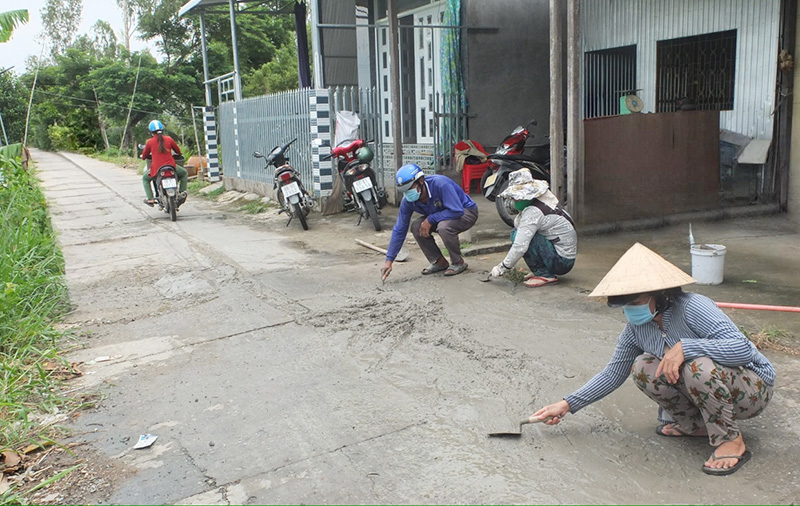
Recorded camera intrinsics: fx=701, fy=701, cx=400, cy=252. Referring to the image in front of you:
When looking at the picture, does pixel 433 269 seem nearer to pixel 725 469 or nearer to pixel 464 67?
pixel 725 469

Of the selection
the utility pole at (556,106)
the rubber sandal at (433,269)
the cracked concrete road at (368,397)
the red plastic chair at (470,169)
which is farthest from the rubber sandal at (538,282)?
the red plastic chair at (470,169)

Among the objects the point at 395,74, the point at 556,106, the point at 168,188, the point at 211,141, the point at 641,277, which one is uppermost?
the point at 395,74

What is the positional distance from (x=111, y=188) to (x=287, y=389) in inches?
625

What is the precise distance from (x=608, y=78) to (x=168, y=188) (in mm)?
7471

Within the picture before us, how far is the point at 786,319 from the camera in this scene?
15.6 ft

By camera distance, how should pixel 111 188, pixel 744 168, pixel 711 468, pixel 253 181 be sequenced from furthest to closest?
1. pixel 111 188
2. pixel 253 181
3. pixel 744 168
4. pixel 711 468

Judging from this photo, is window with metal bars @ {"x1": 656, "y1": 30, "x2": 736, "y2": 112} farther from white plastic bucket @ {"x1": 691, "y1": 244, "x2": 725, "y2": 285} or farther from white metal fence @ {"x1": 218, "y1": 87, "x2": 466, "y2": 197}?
white plastic bucket @ {"x1": 691, "y1": 244, "x2": 725, "y2": 285}

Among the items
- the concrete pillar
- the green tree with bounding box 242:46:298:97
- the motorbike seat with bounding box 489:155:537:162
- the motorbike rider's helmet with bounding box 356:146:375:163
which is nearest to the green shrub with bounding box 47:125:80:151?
the green tree with bounding box 242:46:298:97

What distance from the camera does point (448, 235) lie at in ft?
21.4

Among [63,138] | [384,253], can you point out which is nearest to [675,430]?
[384,253]

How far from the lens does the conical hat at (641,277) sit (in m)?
2.91

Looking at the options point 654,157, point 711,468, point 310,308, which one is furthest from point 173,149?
point 711,468

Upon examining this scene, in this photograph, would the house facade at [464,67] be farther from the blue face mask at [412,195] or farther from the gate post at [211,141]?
the blue face mask at [412,195]

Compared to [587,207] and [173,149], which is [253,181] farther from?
[587,207]
